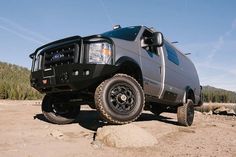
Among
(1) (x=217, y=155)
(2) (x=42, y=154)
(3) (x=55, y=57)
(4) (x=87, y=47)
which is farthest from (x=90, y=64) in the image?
(1) (x=217, y=155)

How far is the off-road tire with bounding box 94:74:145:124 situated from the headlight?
370mm

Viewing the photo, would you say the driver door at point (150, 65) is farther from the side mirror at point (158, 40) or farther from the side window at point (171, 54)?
the side window at point (171, 54)

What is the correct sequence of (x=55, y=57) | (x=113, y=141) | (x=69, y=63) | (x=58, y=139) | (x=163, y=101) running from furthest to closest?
(x=163, y=101) < (x=55, y=57) < (x=69, y=63) < (x=58, y=139) < (x=113, y=141)

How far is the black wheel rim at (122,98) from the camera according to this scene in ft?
17.5

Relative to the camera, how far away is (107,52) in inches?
212

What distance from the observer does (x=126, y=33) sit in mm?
6621

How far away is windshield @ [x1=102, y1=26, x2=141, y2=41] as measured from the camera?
6410 millimetres

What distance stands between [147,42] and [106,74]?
1.83 meters

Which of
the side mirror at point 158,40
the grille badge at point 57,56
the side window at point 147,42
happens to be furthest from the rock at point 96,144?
the side mirror at point 158,40

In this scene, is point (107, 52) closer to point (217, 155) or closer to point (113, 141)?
point (113, 141)

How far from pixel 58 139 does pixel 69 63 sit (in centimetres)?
138

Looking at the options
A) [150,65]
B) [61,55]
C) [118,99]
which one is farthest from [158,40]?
[61,55]

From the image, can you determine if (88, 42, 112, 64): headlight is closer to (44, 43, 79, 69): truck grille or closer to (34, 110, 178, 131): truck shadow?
(44, 43, 79, 69): truck grille

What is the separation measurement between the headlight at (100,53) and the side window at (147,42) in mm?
1293
